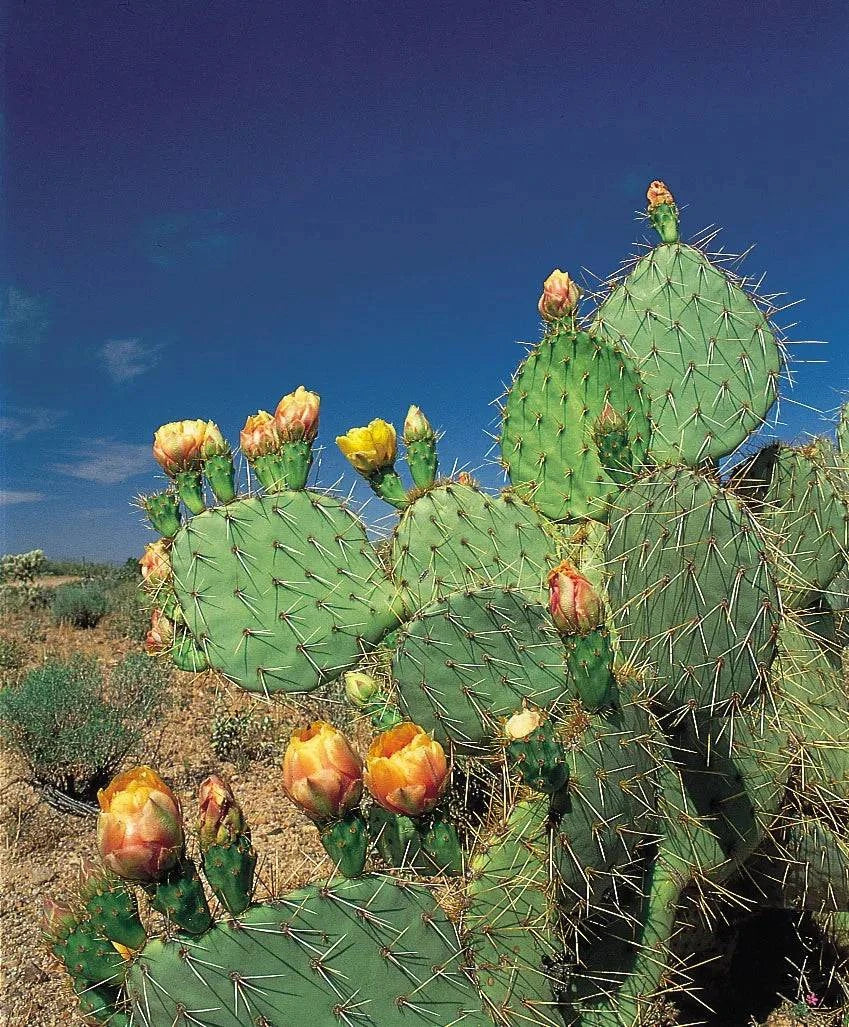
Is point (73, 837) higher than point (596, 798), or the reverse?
point (596, 798)

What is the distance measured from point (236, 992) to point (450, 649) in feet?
2.47

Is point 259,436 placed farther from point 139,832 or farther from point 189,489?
point 139,832

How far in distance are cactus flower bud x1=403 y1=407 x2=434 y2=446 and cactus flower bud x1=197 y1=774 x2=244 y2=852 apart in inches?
53.1

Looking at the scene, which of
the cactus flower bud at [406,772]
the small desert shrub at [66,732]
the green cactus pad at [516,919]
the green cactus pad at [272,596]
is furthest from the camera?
the small desert shrub at [66,732]

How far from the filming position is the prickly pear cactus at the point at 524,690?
110 cm

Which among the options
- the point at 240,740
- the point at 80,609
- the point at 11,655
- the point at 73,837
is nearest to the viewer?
the point at 73,837

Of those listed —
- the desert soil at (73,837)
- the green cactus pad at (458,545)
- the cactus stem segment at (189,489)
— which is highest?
the cactus stem segment at (189,489)

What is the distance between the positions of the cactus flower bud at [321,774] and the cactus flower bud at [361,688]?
42.7 inches

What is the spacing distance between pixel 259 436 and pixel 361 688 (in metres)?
0.76

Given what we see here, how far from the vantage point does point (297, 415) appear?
201cm

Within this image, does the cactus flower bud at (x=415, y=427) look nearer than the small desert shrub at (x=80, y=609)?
Yes

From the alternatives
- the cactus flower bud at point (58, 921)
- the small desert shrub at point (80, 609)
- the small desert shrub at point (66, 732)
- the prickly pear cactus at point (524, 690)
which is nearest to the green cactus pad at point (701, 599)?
the prickly pear cactus at point (524, 690)

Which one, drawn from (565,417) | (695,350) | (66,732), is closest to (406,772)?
(565,417)

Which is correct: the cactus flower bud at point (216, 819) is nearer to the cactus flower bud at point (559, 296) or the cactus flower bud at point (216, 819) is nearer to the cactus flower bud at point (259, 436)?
the cactus flower bud at point (259, 436)
